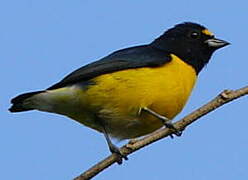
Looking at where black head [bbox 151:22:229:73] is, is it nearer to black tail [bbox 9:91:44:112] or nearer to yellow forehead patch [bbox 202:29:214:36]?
Result: yellow forehead patch [bbox 202:29:214:36]

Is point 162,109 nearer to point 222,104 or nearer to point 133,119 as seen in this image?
point 133,119

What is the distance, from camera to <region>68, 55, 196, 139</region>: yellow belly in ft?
18.7

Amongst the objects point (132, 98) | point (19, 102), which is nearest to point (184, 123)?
point (132, 98)

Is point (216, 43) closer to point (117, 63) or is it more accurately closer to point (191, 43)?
point (191, 43)

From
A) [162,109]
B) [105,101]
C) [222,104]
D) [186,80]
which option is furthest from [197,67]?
[222,104]

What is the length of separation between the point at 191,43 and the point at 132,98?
1.47 meters

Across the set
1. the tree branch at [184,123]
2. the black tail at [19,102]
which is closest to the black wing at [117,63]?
the black tail at [19,102]

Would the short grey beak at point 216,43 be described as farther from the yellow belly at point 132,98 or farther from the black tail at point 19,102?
the black tail at point 19,102

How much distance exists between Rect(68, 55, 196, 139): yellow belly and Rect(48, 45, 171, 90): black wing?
0.24ft

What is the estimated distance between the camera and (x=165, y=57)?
6254 mm

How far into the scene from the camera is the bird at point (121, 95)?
571 centimetres

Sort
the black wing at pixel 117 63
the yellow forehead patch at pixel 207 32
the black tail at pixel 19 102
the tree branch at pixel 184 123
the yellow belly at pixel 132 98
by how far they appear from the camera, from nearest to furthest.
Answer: the tree branch at pixel 184 123 → the yellow belly at pixel 132 98 → the black wing at pixel 117 63 → the black tail at pixel 19 102 → the yellow forehead patch at pixel 207 32

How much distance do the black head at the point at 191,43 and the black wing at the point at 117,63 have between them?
348 mm

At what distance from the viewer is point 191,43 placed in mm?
6789
